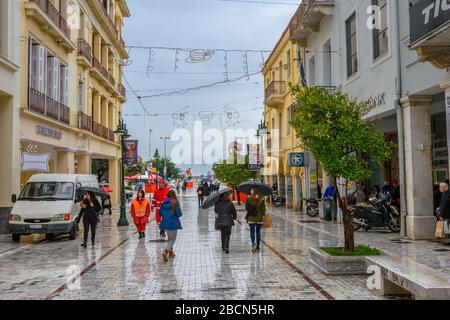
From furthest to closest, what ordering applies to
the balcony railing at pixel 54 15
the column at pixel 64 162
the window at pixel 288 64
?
the window at pixel 288 64 < the column at pixel 64 162 < the balcony railing at pixel 54 15

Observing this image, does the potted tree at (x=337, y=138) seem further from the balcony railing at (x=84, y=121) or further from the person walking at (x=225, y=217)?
the balcony railing at (x=84, y=121)

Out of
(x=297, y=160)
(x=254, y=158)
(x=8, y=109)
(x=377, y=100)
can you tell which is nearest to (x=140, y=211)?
(x=8, y=109)

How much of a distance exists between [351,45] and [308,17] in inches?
148

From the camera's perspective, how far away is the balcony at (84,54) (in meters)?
26.5

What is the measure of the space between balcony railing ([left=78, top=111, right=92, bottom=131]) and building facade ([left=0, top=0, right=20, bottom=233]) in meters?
8.02

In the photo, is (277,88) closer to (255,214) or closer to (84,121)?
(84,121)

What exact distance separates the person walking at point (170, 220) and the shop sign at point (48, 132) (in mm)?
10725

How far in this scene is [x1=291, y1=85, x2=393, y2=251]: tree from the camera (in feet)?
33.5

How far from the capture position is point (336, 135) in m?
10.3

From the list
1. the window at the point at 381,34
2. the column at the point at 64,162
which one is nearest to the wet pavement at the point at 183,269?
the window at the point at 381,34

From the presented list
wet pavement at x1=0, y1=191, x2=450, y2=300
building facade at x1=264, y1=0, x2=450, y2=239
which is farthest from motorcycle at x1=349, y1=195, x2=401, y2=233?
building facade at x1=264, y1=0, x2=450, y2=239
